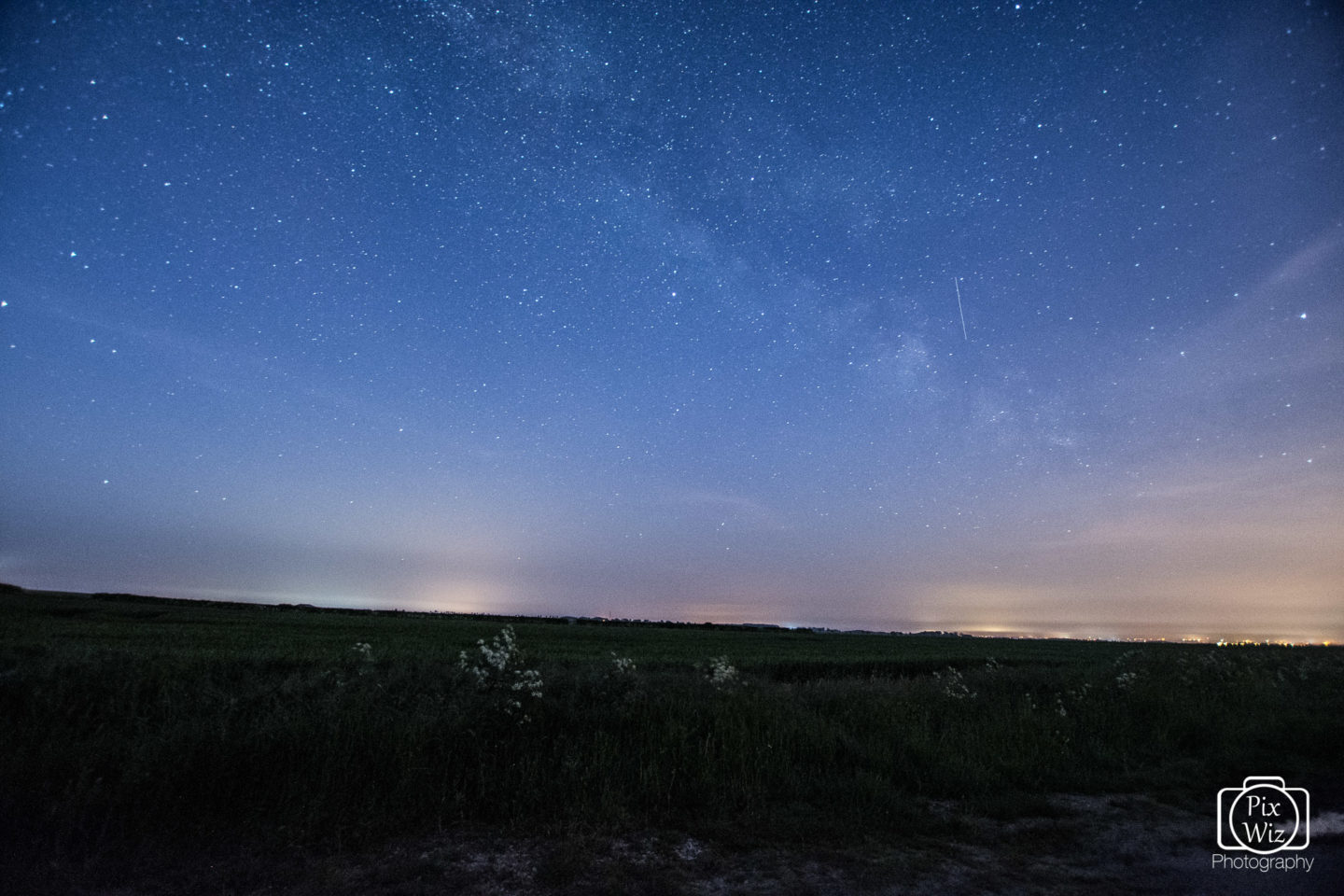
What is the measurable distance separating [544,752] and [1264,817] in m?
7.33

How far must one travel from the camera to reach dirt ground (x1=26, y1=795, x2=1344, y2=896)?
4.39 m

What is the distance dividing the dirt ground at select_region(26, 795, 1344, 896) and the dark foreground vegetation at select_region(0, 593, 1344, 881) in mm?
365

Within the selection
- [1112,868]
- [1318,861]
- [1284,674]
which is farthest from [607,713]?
[1284,674]

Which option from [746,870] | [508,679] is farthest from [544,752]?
[746,870]

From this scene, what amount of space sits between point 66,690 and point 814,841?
9831 mm

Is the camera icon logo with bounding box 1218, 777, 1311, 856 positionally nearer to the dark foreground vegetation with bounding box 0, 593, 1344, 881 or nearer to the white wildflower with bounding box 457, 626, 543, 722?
the dark foreground vegetation with bounding box 0, 593, 1344, 881

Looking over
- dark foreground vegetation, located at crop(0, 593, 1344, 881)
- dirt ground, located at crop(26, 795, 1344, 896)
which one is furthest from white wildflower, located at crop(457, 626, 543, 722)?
dirt ground, located at crop(26, 795, 1344, 896)

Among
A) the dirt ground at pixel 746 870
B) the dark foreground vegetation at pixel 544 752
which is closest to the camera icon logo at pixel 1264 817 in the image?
the dirt ground at pixel 746 870

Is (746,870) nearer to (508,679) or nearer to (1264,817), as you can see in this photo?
(508,679)

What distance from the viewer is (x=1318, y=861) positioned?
502 centimetres

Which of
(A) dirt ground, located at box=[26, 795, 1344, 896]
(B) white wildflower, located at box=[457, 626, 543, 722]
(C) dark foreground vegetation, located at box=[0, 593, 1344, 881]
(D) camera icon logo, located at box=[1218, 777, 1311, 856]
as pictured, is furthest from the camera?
(B) white wildflower, located at box=[457, 626, 543, 722]

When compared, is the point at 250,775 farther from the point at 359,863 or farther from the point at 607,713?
the point at 607,713

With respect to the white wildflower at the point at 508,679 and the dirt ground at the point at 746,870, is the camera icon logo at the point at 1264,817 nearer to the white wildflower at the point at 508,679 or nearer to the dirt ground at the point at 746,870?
the dirt ground at the point at 746,870

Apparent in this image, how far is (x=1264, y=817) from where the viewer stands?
20.7 feet
